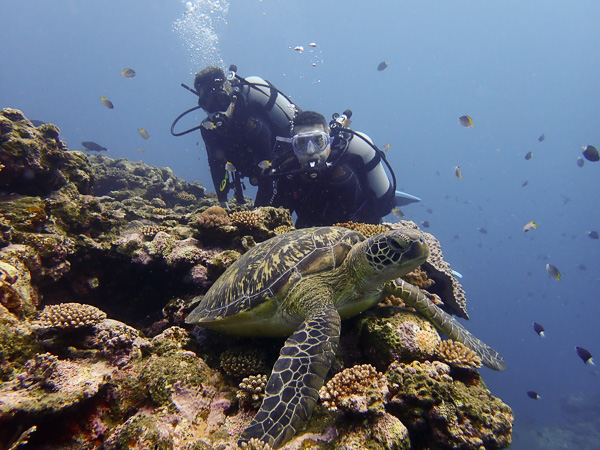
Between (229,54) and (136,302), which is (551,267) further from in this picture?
(229,54)

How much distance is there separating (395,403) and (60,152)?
17.9 feet

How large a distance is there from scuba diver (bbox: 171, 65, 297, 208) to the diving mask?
1662 millimetres

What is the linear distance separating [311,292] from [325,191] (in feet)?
13.4

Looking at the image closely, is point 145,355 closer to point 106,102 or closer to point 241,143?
point 241,143

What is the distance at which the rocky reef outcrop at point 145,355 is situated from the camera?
1.85 metres

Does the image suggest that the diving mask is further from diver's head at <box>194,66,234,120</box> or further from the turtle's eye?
the turtle's eye

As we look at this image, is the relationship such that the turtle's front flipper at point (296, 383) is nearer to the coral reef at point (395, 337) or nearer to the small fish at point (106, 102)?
the coral reef at point (395, 337)

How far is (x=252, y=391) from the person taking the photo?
2262 millimetres

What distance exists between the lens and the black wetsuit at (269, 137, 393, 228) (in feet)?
21.1

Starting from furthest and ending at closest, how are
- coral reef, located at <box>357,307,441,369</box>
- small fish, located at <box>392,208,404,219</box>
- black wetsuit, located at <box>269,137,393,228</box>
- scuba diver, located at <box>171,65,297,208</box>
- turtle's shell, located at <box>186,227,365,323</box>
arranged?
1. small fish, located at <box>392,208,404,219</box>
2. scuba diver, located at <box>171,65,297,208</box>
3. black wetsuit, located at <box>269,137,393,228</box>
4. turtle's shell, located at <box>186,227,365,323</box>
5. coral reef, located at <box>357,307,441,369</box>

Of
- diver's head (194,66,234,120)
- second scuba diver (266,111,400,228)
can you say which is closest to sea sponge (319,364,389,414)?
second scuba diver (266,111,400,228)

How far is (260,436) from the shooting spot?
1.77m

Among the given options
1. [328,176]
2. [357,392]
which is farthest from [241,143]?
[357,392]

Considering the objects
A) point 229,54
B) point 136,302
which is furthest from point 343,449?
point 229,54
